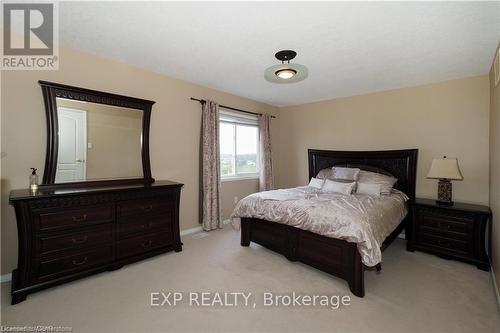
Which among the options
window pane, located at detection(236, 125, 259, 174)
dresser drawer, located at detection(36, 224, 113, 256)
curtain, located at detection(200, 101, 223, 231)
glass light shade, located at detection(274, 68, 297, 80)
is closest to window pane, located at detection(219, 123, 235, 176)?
window pane, located at detection(236, 125, 259, 174)

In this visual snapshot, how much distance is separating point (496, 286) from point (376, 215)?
1.22 meters

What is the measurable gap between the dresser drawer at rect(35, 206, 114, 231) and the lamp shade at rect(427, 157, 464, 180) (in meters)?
4.19

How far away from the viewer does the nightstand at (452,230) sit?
273 centimetres

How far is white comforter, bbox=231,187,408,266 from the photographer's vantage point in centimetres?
219

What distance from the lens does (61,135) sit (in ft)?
8.44

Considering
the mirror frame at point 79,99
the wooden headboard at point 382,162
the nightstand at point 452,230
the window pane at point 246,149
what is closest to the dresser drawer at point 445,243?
the nightstand at point 452,230

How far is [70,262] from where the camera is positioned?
2289mm

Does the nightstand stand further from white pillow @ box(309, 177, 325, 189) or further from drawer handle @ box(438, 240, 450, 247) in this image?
Result: white pillow @ box(309, 177, 325, 189)

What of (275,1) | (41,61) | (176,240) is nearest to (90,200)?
(176,240)

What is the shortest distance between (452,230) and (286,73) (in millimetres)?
2896

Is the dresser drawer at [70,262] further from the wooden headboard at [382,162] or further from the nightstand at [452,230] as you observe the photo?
the nightstand at [452,230]

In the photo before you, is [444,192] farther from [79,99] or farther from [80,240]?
[79,99]

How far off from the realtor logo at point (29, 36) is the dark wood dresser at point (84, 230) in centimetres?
137

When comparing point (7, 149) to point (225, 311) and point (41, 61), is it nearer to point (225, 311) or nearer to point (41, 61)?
point (41, 61)
